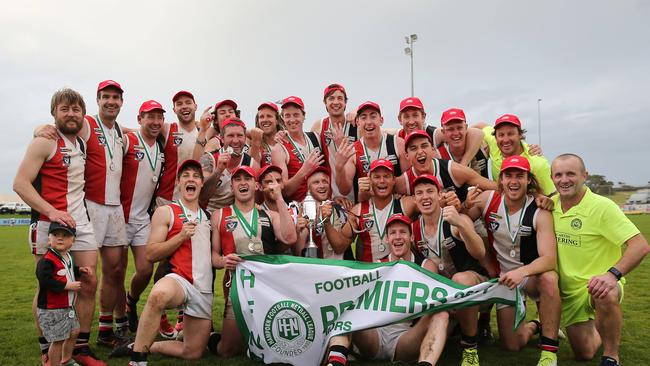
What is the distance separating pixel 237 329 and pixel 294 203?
177 cm

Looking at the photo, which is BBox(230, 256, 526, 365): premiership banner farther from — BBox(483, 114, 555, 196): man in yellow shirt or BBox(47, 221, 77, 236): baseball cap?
BBox(483, 114, 555, 196): man in yellow shirt

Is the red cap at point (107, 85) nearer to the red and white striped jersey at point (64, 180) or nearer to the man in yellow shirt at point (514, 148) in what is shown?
the red and white striped jersey at point (64, 180)

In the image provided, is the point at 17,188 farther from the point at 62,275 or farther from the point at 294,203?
the point at 294,203

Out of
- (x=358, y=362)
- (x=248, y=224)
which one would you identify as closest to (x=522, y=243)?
(x=358, y=362)

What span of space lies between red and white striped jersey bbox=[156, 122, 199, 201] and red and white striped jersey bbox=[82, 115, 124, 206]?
0.73 m

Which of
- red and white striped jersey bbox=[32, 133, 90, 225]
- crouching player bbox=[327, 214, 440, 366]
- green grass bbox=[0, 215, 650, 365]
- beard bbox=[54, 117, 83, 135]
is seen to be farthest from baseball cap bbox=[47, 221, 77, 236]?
crouching player bbox=[327, 214, 440, 366]

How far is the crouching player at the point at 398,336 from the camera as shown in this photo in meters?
4.81

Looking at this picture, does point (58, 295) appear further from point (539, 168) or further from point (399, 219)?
point (539, 168)

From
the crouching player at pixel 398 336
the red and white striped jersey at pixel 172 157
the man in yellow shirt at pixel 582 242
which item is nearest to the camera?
the crouching player at pixel 398 336

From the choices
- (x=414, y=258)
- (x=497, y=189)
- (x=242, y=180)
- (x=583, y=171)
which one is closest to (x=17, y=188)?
(x=242, y=180)

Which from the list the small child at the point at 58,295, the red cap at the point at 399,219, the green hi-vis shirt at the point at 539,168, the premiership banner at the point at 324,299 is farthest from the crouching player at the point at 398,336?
the small child at the point at 58,295

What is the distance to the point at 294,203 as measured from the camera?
6.55 metres

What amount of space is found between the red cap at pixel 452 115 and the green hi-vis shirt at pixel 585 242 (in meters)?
1.84

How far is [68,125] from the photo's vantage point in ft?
18.2
